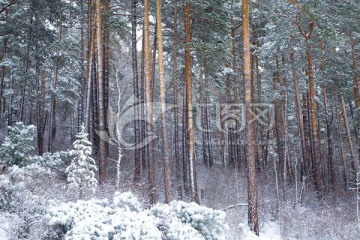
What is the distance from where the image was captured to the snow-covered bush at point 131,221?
413 cm

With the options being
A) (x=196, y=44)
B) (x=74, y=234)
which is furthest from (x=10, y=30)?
(x=74, y=234)

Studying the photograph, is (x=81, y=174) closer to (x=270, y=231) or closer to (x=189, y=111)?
(x=189, y=111)

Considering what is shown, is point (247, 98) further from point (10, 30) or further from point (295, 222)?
point (10, 30)

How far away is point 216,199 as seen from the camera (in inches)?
471

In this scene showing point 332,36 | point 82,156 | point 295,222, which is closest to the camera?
point 82,156

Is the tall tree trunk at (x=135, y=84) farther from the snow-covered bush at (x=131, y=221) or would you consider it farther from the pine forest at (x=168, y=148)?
the snow-covered bush at (x=131, y=221)

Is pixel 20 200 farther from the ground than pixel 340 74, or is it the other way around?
pixel 340 74

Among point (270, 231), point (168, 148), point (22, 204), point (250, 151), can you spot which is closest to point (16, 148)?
point (22, 204)

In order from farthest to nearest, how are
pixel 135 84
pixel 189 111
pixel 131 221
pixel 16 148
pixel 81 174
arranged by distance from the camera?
pixel 135 84 < pixel 189 111 < pixel 81 174 < pixel 16 148 < pixel 131 221

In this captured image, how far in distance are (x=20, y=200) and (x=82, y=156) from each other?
9.33ft

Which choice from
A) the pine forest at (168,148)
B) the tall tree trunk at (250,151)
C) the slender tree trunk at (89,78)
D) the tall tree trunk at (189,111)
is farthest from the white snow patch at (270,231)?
the slender tree trunk at (89,78)

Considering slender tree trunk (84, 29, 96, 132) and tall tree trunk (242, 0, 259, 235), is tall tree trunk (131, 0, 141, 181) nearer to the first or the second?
slender tree trunk (84, 29, 96, 132)

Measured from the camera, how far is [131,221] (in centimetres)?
454

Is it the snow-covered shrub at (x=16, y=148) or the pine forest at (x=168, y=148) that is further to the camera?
the snow-covered shrub at (x=16, y=148)
